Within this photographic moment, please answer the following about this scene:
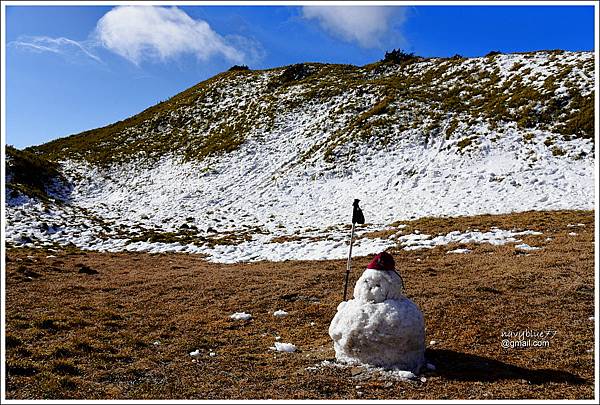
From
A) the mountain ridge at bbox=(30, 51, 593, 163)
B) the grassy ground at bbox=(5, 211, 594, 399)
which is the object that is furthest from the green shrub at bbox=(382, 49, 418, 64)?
the grassy ground at bbox=(5, 211, 594, 399)

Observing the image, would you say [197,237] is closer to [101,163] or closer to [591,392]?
[591,392]

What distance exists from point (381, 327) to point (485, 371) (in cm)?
212

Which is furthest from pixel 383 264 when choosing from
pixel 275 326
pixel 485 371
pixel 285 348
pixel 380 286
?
pixel 275 326

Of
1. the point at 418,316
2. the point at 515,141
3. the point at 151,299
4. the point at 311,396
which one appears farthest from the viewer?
the point at 515,141

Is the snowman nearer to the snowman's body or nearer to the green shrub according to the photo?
the snowman's body

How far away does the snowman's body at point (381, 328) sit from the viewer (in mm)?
8180

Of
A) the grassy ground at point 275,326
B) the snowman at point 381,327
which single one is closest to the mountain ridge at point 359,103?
the grassy ground at point 275,326

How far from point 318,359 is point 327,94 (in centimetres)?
4409

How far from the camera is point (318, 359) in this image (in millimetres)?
8922

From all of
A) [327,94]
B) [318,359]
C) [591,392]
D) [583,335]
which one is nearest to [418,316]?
[318,359]

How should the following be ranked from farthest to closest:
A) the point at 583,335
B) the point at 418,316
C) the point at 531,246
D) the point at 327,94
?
Result: the point at 327,94 < the point at 531,246 < the point at 583,335 < the point at 418,316

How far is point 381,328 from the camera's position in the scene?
8211 mm

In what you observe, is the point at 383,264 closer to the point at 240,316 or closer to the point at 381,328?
the point at 381,328

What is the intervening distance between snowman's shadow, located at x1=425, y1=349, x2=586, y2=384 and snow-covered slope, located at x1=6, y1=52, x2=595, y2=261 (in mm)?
11691
